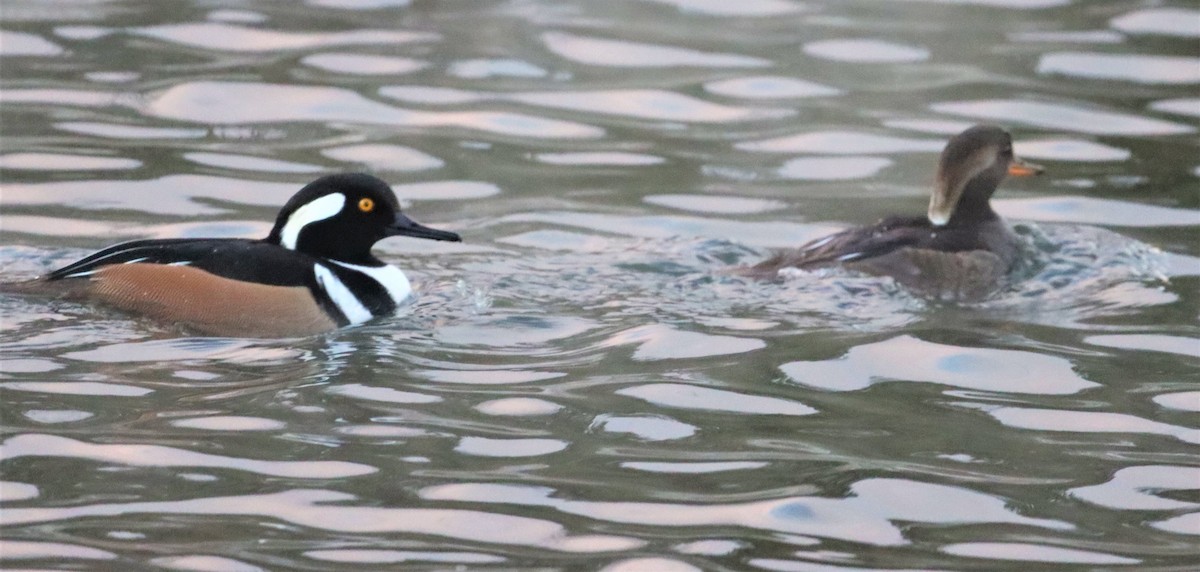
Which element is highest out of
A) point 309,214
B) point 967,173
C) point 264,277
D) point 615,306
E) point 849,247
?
point 967,173

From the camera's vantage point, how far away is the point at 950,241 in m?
9.20

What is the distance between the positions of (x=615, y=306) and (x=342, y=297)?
1255 millimetres

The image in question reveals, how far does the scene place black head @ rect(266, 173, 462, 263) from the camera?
327 inches

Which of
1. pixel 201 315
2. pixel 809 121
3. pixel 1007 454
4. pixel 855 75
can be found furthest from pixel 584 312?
pixel 855 75

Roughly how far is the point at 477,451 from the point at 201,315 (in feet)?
7.22

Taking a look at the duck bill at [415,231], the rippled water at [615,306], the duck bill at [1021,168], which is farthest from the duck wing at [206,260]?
the duck bill at [1021,168]

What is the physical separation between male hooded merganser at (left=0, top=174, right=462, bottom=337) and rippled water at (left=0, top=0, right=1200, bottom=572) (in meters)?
0.13

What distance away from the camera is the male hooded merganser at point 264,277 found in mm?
7891

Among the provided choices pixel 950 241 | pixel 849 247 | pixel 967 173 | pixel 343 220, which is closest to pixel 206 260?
pixel 343 220

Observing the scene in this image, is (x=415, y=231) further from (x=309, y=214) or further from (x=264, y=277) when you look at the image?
(x=264, y=277)

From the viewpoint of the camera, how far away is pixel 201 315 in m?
7.86

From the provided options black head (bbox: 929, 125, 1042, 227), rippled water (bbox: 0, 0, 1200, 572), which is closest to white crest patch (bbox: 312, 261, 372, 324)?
rippled water (bbox: 0, 0, 1200, 572)

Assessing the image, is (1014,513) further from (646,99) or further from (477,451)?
(646,99)

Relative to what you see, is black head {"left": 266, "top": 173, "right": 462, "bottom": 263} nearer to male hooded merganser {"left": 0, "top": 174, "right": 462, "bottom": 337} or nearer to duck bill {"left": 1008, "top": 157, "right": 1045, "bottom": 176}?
male hooded merganser {"left": 0, "top": 174, "right": 462, "bottom": 337}
